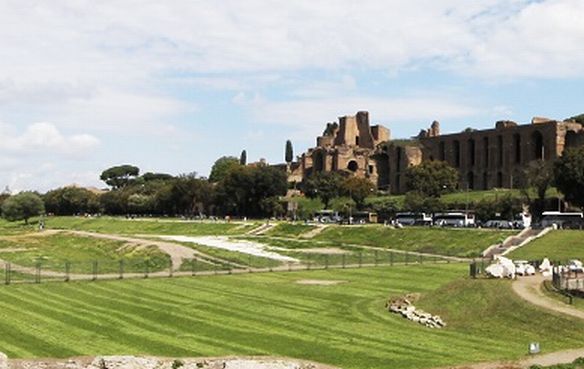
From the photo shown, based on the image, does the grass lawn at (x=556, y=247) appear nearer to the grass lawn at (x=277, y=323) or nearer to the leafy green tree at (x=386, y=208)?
the grass lawn at (x=277, y=323)

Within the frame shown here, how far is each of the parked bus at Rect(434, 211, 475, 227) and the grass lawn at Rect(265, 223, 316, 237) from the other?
60.4 ft

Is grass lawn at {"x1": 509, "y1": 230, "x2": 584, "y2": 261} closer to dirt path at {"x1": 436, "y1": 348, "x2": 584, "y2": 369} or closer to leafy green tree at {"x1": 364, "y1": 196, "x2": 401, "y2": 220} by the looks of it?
dirt path at {"x1": 436, "y1": 348, "x2": 584, "y2": 369}

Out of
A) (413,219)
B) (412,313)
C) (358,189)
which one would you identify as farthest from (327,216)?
(412,313)

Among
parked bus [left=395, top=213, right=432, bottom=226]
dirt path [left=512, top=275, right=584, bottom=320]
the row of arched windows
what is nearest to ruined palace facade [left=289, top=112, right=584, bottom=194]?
the row of arched windows

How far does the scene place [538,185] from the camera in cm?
11000

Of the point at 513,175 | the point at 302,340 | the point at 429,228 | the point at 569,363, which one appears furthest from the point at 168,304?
the point at 513,175

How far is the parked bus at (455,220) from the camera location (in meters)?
104

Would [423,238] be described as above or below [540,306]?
above

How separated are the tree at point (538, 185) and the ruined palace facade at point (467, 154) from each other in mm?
15999

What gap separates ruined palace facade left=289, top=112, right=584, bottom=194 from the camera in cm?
14088

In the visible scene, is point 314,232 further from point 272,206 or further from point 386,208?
point 272,206

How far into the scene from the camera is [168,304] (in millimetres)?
41719

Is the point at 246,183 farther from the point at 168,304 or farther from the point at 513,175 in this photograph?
the point at 168,304

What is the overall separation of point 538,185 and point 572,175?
16392mm
